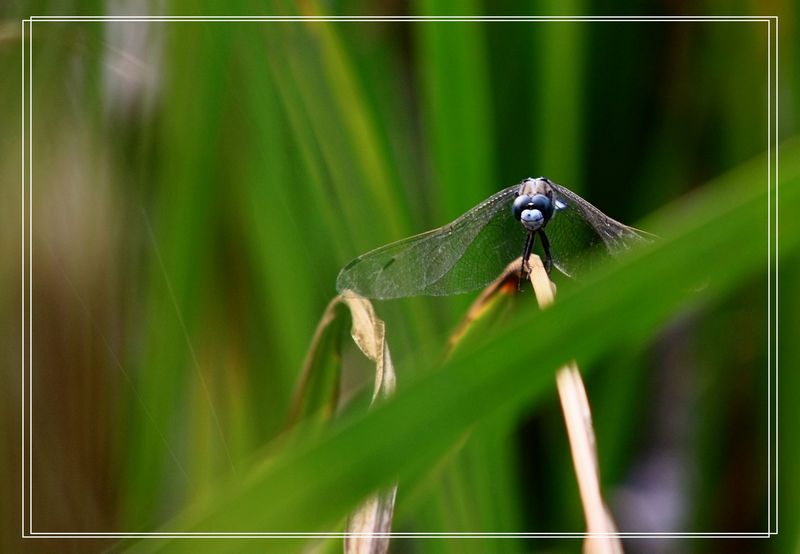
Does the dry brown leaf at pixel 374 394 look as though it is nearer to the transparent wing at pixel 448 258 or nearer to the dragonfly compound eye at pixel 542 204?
the transparent wing at pixel 448 258

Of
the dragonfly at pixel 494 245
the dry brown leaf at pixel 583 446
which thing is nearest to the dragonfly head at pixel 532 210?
the dragonfly at pixel 494 245

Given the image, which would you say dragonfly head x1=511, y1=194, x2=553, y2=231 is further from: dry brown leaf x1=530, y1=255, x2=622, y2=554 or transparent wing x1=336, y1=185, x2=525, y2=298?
dry brown leaf x1=530, y1=255, x2=622, y2=554

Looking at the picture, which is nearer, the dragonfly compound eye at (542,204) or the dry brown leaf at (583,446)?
the dry brown leaf at (583,446)

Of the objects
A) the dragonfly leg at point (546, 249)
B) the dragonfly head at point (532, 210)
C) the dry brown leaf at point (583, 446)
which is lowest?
the dry brown leaf at point (583, 446)

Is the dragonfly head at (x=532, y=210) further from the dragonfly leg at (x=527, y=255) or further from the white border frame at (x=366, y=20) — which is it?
the white border frame at (x=366, y=20)

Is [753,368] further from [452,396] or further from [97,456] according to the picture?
[97,456]

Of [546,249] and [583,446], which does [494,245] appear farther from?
[583,446]

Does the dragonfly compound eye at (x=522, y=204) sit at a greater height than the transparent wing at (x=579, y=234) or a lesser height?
greater

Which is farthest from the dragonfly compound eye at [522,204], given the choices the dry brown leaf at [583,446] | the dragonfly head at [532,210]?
the dry brown leaf at [583,446]

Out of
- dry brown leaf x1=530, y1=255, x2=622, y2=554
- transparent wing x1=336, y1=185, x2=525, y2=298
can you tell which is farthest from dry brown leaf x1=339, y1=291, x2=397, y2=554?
dry brown leaf x1=530, y1=255, x2=622, y2=554
